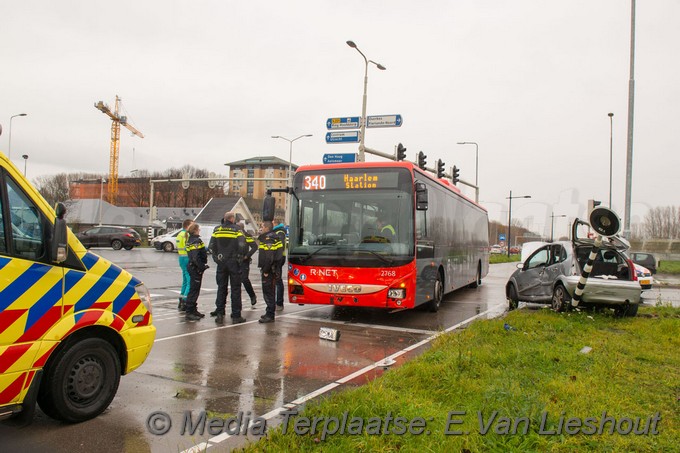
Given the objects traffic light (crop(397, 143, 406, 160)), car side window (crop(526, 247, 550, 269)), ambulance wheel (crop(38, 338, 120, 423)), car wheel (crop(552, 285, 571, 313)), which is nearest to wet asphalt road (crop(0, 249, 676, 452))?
ambulance wheel (crop(38, 338, 120, 423))

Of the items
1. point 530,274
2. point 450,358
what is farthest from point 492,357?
point 530,274

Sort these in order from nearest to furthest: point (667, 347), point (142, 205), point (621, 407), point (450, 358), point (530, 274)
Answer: point (621, 407) → point (450, 358) → point (667, 347) → point (530, 274) → point (142, 205)

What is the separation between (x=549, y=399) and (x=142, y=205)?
9852 cm

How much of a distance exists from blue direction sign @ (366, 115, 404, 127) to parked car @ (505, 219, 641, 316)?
32.7 ft

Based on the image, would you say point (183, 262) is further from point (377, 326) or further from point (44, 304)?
point (44, 304)

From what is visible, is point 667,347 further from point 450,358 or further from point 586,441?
point 586,441

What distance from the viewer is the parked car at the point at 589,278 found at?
10430 millimetres

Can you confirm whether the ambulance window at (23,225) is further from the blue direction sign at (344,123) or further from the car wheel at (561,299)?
the blue direction sign at (344,123)

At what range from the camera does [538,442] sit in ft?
12.4

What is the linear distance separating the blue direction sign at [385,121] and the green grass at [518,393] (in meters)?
14.0

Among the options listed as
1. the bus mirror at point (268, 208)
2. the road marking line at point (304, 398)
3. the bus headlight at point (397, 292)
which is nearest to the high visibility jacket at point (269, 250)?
the bus mirror at point (268, 208)

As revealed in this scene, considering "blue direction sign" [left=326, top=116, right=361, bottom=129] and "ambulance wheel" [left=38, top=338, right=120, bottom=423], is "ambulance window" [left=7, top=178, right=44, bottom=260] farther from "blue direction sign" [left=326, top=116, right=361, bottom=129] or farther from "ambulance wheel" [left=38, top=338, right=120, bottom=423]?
"blue direction sign" [left=326, top=116, right=361, bottom=129]

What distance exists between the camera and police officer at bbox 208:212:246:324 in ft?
32.4

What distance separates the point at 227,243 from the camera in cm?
991
